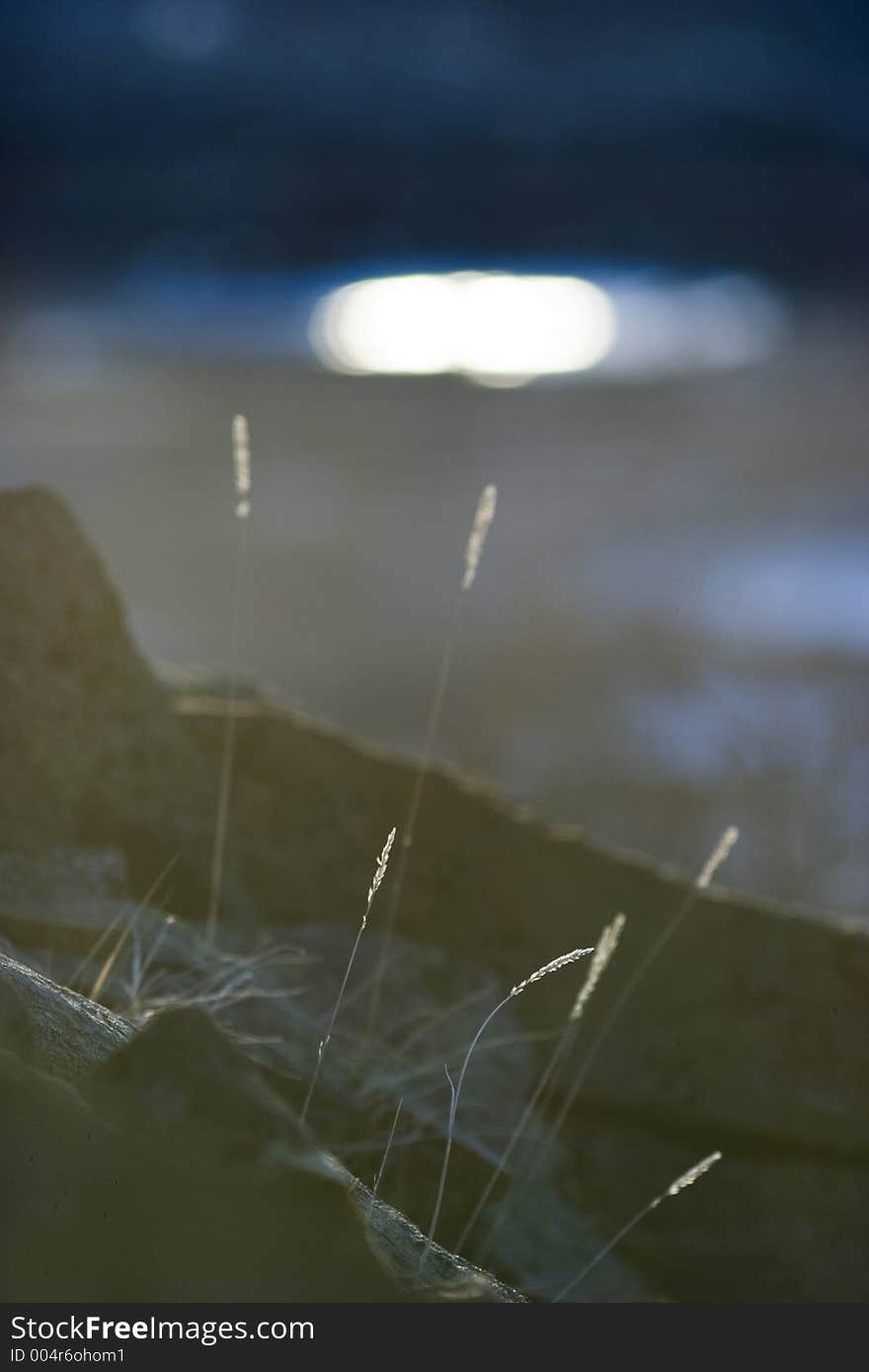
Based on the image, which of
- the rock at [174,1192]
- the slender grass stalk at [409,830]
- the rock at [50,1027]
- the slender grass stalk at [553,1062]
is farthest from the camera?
the slender grass stalk at [409,830]

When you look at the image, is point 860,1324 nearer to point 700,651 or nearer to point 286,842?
point 286,842

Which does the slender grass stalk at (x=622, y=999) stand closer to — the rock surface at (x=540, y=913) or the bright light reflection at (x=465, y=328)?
the rock surface at (x=540, y=913)

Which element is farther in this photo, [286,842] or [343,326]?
[343,326]

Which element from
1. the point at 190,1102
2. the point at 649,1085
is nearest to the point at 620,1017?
the point at 649,1085

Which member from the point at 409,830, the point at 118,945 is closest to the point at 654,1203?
the point at 118,945

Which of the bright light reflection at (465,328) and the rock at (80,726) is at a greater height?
the bright light reflection at (465,328)

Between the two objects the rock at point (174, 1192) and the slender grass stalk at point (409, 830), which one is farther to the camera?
the slender grass stalk at point (409, 830)

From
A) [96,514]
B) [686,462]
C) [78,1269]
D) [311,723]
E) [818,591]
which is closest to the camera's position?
[78,1269]

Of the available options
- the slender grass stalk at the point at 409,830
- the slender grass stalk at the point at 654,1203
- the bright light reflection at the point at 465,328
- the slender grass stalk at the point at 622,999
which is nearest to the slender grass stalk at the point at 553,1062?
the slender grass stalk at the point at 622,999

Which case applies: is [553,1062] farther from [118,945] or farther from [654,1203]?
[118,945]
